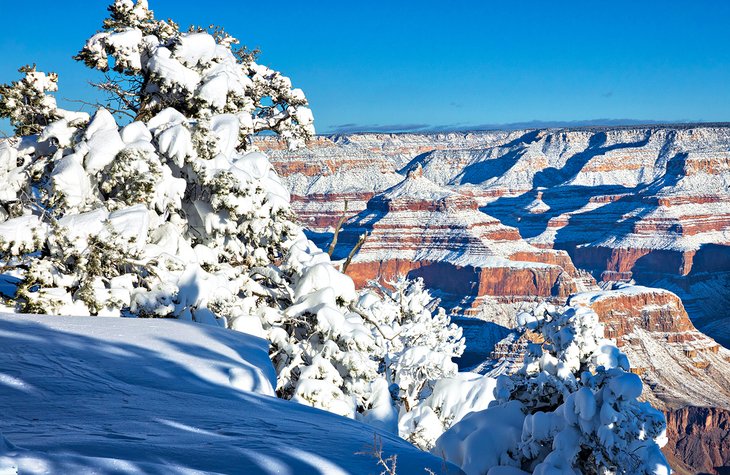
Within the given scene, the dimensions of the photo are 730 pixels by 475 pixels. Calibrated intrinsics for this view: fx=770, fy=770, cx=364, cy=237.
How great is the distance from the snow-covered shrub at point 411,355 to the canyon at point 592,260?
4.65 metres

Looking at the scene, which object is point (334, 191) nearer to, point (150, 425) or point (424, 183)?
point (424, 183)

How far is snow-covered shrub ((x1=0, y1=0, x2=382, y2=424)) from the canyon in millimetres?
13845

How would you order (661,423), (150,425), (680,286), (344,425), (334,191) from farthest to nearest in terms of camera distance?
1. (334,191)
2. (680,286)
3. (661,423)
4. (344,425)
5. (150,425)

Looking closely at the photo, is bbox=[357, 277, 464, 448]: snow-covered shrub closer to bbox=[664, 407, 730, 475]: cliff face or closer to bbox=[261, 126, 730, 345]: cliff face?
bbox=[664, 407, 730, 475]: cliff face

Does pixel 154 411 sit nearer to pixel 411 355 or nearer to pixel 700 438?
pixel 411 355

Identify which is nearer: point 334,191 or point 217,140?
point 217,140

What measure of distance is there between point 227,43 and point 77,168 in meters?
5.74

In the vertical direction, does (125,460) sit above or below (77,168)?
below

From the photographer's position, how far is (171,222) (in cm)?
1242

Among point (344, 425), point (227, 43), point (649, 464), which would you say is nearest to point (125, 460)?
point (344, 425)

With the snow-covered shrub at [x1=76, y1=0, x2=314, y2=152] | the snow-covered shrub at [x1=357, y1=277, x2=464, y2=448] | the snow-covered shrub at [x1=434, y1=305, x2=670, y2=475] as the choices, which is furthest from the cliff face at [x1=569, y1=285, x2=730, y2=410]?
the snow-covered shrub at [x1=434, y1=305, x2=670, y2=475]

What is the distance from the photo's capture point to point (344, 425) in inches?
244

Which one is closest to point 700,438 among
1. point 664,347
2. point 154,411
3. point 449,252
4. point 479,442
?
point 664,347

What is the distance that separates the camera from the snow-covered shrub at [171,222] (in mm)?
10383
